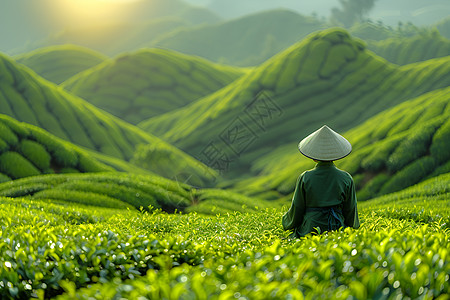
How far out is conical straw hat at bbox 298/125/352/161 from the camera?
8766 millimetres

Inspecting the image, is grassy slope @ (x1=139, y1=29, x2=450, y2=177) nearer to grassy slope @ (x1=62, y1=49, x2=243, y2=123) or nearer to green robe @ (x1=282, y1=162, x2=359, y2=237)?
grassy slope @ (x1=62, y1=49, x2=243, y2=123)

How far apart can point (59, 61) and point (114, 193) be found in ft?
546

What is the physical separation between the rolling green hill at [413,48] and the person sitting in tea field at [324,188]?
170768mm

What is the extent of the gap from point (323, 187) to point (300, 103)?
77.3m

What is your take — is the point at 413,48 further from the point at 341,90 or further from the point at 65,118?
the point at 65,118

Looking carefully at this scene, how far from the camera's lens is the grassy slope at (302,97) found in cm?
7825

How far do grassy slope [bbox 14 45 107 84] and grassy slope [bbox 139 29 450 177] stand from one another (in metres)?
82.9

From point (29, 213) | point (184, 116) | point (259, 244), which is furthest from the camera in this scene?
point (184, 116)

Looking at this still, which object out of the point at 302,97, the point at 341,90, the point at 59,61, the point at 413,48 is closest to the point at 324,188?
the point at 302,97

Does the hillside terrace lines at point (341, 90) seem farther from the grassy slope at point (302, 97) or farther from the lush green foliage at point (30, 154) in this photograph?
the lush green foliage at point (30, 154)

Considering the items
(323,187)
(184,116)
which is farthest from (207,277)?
(184,116)

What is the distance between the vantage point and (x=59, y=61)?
166 meters

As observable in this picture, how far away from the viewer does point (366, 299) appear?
433 cm

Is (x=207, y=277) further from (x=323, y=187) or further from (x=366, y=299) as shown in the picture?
(x=323, y=187)
